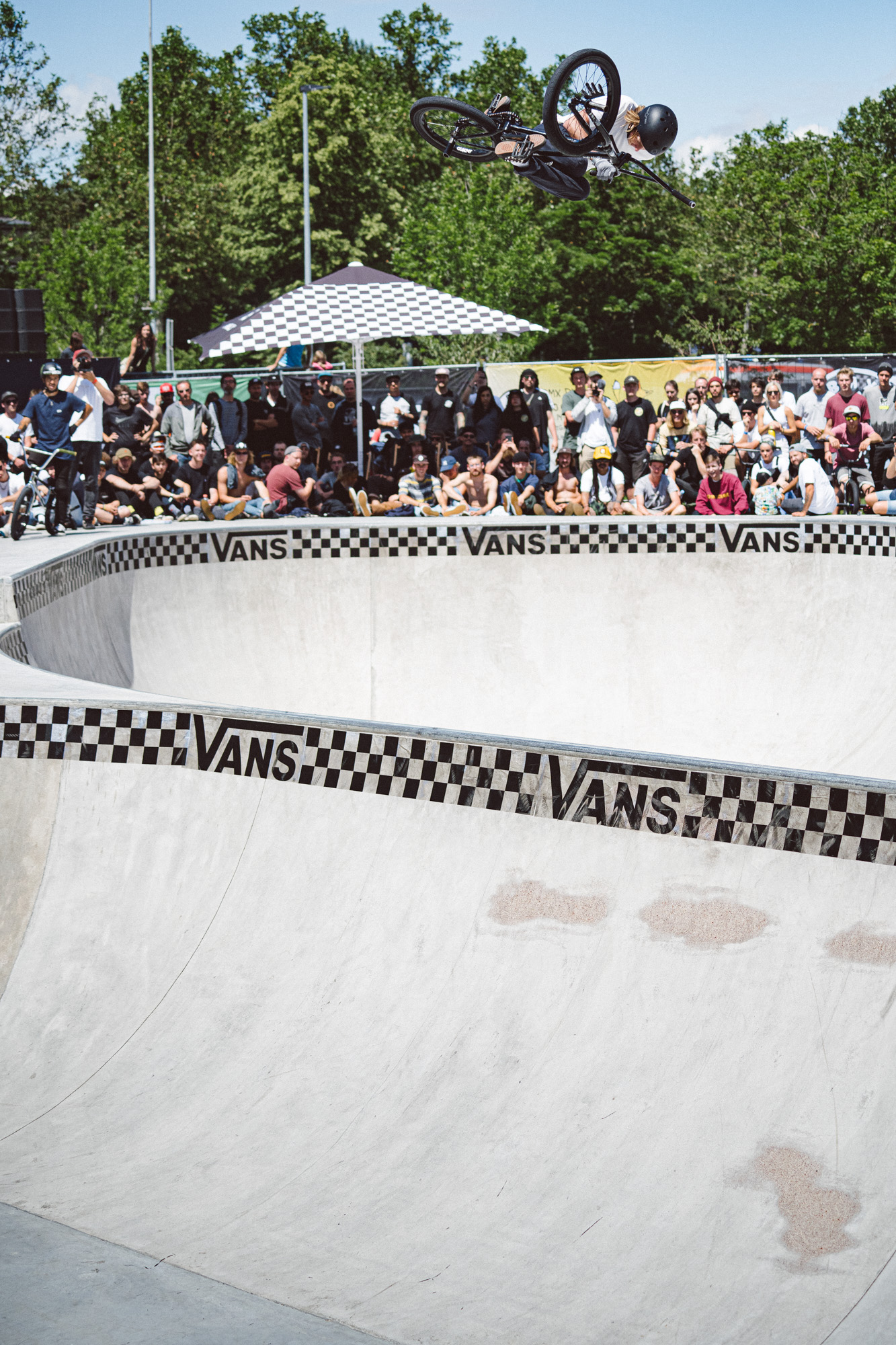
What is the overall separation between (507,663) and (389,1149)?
786 cm

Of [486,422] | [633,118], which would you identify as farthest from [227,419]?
[633,118]

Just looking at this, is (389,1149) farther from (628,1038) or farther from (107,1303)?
(107,1303)

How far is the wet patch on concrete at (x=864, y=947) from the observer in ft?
11.3

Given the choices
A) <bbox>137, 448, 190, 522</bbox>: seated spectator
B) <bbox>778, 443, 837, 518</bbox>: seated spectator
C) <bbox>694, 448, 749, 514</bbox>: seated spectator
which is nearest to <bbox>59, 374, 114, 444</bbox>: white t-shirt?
<bbox>137, 448, 190, 522</bbox>: seated spectator

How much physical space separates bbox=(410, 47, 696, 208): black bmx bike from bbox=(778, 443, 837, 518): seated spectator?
5651 mm

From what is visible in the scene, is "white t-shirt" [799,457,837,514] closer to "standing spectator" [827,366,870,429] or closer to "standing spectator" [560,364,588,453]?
"standing spectator" [827,366,870,429]

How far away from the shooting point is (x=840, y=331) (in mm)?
45250

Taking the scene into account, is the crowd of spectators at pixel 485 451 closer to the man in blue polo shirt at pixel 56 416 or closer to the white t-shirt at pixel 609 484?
the white t-shirt at pixel 609 484

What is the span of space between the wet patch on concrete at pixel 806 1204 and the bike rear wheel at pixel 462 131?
8.19m

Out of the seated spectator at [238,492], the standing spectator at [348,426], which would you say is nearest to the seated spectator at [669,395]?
the standing spectator at [348,426]

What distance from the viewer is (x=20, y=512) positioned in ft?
38.9

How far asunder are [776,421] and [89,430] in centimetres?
858

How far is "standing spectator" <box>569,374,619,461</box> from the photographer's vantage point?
16812mm

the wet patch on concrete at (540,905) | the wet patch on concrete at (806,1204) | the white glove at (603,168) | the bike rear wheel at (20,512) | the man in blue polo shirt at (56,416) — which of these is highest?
the white glove at (603,168)
